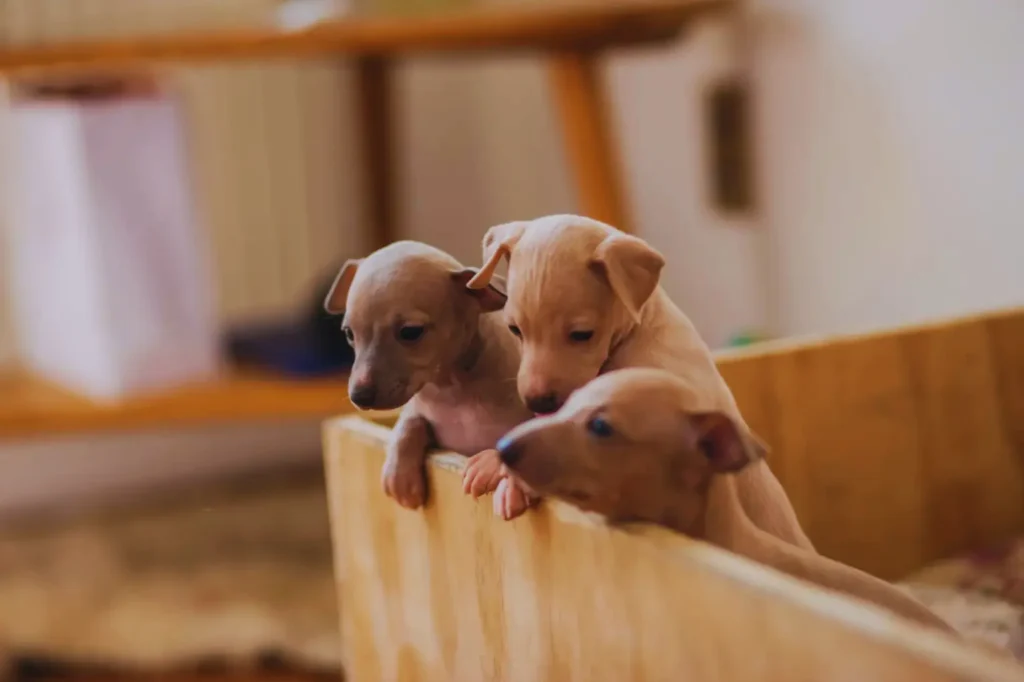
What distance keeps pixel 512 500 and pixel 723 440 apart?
3.5 inches

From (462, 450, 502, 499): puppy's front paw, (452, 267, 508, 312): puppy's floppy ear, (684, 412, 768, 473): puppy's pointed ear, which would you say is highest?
(452, 267, 508, 312): puppy's floppy ear

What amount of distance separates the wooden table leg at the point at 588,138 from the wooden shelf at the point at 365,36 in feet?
0.26

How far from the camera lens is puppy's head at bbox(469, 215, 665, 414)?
1.60ft

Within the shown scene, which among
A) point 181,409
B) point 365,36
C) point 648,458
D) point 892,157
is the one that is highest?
point 365,36

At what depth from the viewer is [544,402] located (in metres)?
0.49

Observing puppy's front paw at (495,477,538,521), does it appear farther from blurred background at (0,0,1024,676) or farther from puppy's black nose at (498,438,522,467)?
blurred background at (0,0,1024,676)

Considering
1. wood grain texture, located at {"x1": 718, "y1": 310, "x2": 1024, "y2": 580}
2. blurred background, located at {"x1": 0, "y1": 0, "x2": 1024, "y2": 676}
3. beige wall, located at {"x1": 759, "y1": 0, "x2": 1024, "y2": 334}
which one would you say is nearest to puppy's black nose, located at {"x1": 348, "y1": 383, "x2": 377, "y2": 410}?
wood grain texture, located at {"x1": 718, "y1": 310, "x2": 1024, "y2": 580}

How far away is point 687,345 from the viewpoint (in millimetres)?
517

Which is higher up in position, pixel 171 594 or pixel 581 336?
pixel 581 336

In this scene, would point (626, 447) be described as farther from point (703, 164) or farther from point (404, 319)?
point (703, 164)

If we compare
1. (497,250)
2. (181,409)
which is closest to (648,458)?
(497,250)

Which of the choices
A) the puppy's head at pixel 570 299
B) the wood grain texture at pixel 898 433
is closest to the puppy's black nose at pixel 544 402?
the puppy's head at pixel 570 299

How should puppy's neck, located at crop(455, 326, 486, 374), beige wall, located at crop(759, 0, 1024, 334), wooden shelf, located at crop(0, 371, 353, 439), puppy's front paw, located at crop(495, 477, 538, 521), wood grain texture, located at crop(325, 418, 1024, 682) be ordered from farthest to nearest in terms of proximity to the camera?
wooden shelf, located at crop(0, 371, 353, 439)
beige wall, located at crop(759, 0, 1024, 334)
puppy's neck, located at crop(455, 326, 486, 374)
puppy's front paw, located at crop(495, 477, 538, 521)
wood grain texture, located at crop(325, 418, 1024, 682)

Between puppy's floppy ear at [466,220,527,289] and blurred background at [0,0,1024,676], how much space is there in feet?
1.35
